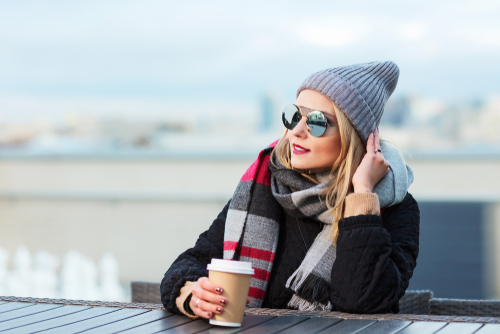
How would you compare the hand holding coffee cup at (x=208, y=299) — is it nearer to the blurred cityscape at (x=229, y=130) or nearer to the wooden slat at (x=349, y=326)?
the wooden slat at (x=349, y=326)

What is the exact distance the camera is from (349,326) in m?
1.07

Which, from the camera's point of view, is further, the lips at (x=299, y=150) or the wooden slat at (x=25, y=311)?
the lips at (x=299, y=150)

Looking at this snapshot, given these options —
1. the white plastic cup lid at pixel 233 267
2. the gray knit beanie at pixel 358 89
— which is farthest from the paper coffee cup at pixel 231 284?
the gray knit beanie at pixel 358 89

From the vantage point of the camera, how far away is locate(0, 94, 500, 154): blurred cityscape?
466 centimetres

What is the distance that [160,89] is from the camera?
19.0 feet

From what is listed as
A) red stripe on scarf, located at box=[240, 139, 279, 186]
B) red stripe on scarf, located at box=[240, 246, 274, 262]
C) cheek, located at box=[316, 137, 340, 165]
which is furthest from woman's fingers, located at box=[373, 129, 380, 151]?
red stripe on scarf, located at box=[240, 246, 274, 262]

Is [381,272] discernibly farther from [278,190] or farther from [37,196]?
[37,196]

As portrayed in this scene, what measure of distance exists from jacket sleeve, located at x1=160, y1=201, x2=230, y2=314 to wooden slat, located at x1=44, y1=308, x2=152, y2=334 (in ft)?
0.26

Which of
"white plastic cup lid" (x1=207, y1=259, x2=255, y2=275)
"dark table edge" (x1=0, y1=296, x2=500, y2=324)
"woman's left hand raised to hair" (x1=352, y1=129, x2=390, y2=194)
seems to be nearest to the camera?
"white plastic cup lid" (x1=207, y1=259, x2=255, y2=275)

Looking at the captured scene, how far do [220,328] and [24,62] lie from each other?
6.11 meters

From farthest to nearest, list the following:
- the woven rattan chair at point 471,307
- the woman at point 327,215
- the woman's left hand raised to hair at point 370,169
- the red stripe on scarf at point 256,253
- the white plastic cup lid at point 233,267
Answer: the woven rattan chair at point 471,307, the red stripe on scarf at point 256,253, the woman's left hand raised to hair at point 370,169, the woman at point 327,215, the white plastic cup lid at point 233,267

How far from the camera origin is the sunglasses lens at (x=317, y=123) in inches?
53.7

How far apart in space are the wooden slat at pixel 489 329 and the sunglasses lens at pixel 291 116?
2.24ft

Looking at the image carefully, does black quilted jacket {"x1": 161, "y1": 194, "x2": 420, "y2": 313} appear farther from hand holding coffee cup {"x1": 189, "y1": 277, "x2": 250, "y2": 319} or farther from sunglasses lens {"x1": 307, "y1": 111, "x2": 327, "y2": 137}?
sunglasses lens {"x1": 307, "y1": 111, "x2": 327, "y2": 137}
